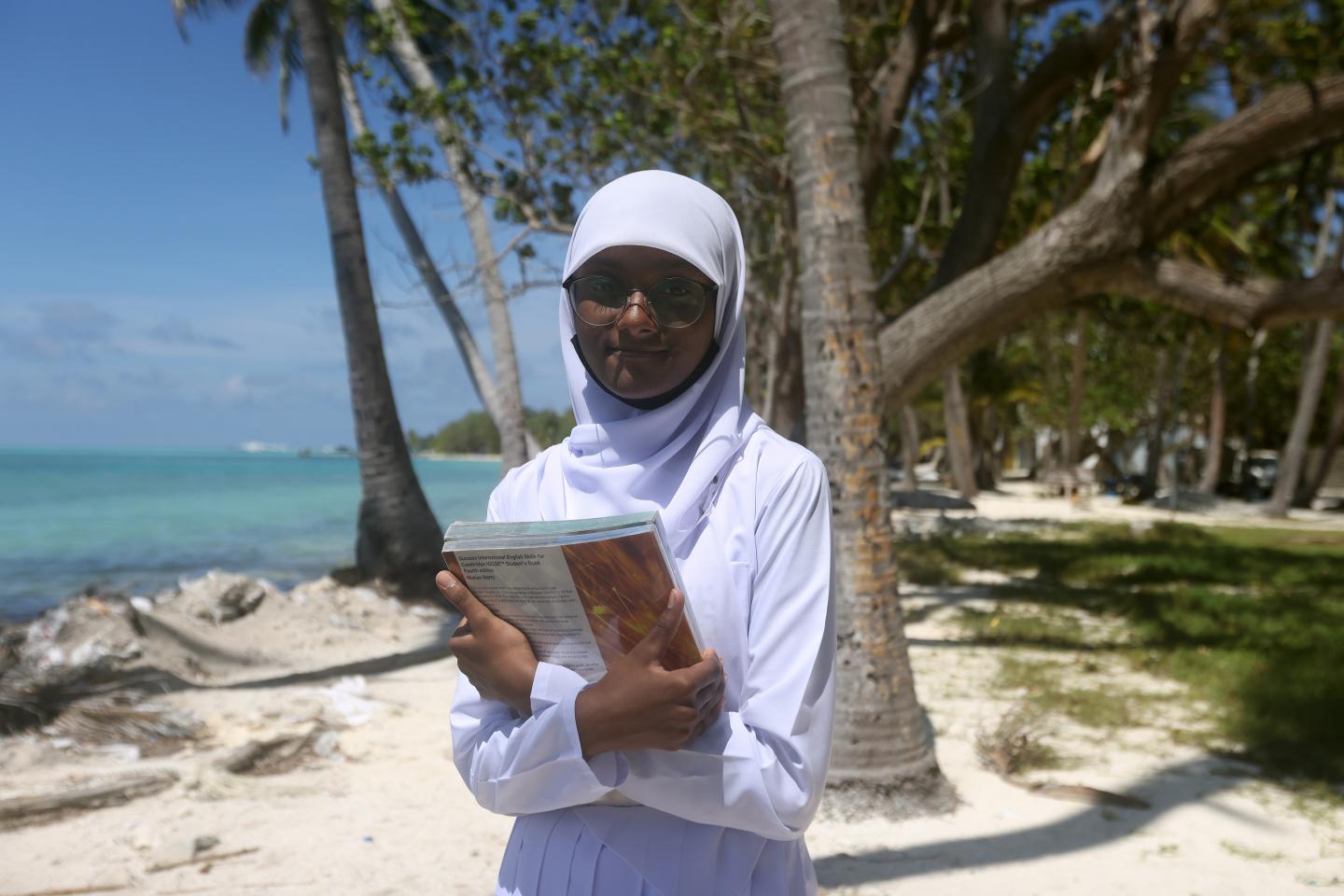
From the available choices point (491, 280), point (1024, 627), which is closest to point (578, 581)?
point (1024, 627)

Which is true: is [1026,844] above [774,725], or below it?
below

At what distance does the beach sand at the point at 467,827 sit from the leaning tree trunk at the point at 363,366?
4107mm

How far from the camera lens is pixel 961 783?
16.6 ft

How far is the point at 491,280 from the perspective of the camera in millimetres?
11641

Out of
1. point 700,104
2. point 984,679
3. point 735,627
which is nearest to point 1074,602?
point 984,679

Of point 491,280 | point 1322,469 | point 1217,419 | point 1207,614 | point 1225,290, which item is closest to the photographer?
point 1225,290

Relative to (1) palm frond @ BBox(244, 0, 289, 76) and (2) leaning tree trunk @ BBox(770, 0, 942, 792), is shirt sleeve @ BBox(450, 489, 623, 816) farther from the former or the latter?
(1) palm frond @ BBox(244, 0, 289, 76)

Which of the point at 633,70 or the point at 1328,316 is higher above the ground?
the point at 633,70

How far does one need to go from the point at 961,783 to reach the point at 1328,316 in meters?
4.76

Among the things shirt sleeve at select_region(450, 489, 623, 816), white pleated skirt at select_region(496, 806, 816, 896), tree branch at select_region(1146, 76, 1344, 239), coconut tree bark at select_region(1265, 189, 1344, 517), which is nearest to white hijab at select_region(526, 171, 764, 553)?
shirt sleeve at select_region(450, 489, 623, 816)

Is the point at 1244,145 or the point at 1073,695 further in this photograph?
the point at 1244,145

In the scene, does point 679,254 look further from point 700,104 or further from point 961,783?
point 700,104

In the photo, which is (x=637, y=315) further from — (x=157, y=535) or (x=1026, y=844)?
(x=157, y=535)

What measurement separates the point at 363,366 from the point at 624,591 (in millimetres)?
9886
